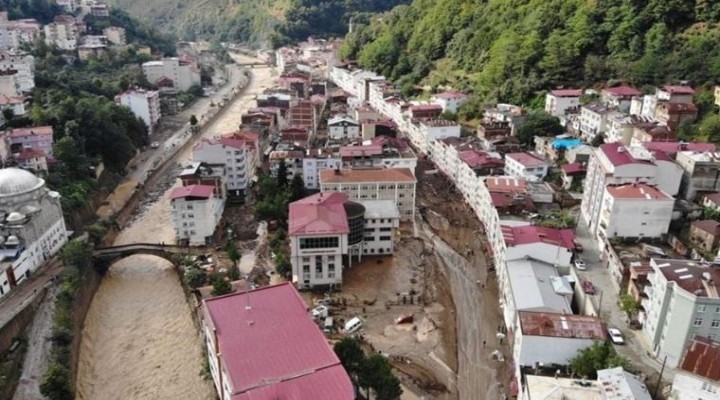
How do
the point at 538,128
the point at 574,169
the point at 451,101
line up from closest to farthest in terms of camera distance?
the point at 574,169 < the point at 538,128 < the point at 451,101

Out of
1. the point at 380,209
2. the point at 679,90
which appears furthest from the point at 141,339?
the point at 679,90

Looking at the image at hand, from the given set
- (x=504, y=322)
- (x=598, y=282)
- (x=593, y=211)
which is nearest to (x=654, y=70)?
(x=593, y=211)

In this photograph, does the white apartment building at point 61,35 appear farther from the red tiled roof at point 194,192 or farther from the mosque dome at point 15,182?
the red tiled roof at point 194,192

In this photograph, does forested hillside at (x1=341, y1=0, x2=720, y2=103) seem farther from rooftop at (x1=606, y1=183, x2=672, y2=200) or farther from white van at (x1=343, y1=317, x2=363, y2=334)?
white van at (x1=343, y1=317, x2=363, y2=334)

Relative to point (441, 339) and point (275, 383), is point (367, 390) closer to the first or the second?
point (275, 383)

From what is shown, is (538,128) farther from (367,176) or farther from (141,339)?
(141,339)

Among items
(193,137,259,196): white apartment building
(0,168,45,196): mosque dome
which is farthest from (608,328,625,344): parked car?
(0,168,45,196): mosque dome

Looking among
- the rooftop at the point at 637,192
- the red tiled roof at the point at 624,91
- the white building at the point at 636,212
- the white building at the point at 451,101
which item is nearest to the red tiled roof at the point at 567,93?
the red tiled roof at the point at 624,91

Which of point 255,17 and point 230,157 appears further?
point 255,17
